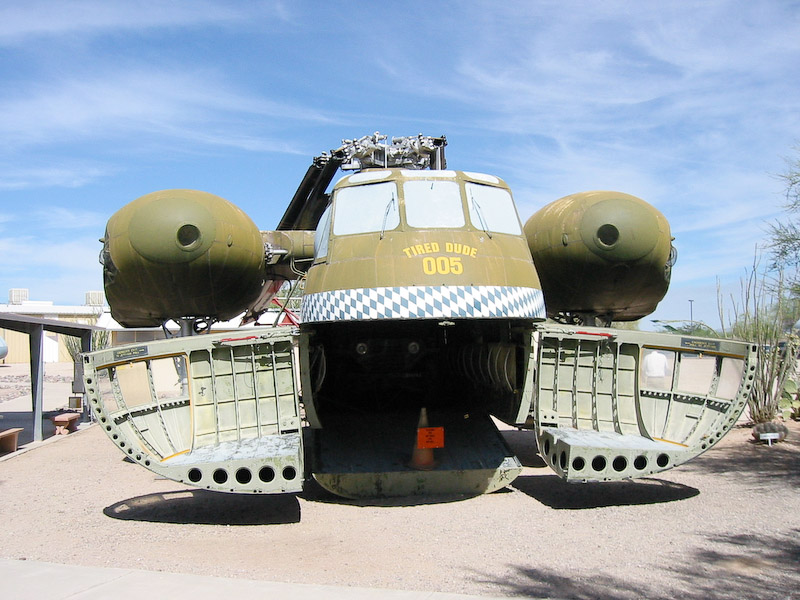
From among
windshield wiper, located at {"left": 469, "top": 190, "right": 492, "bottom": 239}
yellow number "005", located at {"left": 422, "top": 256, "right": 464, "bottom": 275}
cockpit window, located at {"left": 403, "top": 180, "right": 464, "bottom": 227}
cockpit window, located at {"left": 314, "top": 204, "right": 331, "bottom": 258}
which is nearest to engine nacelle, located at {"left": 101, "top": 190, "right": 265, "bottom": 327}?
cockpit window, located at {"left": 314, "top": 204, "right": 331, "bottom": 258}

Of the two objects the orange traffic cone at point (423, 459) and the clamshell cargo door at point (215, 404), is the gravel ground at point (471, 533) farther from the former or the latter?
the clamshell cargo door at point (215, 404)

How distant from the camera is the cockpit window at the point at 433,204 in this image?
7.69 m

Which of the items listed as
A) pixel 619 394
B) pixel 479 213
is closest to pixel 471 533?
pixel 619 394

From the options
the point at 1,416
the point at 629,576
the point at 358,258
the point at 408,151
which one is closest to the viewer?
the point at 629,576

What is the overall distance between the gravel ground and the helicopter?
52 centimetres

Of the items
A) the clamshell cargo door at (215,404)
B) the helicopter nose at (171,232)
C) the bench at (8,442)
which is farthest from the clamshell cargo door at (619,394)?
the bench at (8,442)

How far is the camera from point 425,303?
6.84 metres

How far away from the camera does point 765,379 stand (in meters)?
12.0

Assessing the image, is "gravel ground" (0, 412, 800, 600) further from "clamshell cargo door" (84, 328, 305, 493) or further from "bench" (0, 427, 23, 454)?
"bench" (0, 427, 23, 454)

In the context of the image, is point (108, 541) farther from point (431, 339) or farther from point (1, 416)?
point (1, 416)

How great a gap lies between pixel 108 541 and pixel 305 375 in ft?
7.72

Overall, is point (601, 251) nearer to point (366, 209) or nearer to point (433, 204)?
point (433, 204)

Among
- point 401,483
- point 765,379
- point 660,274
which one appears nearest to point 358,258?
point 401,483

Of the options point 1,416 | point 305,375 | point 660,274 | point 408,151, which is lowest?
point 1,416
